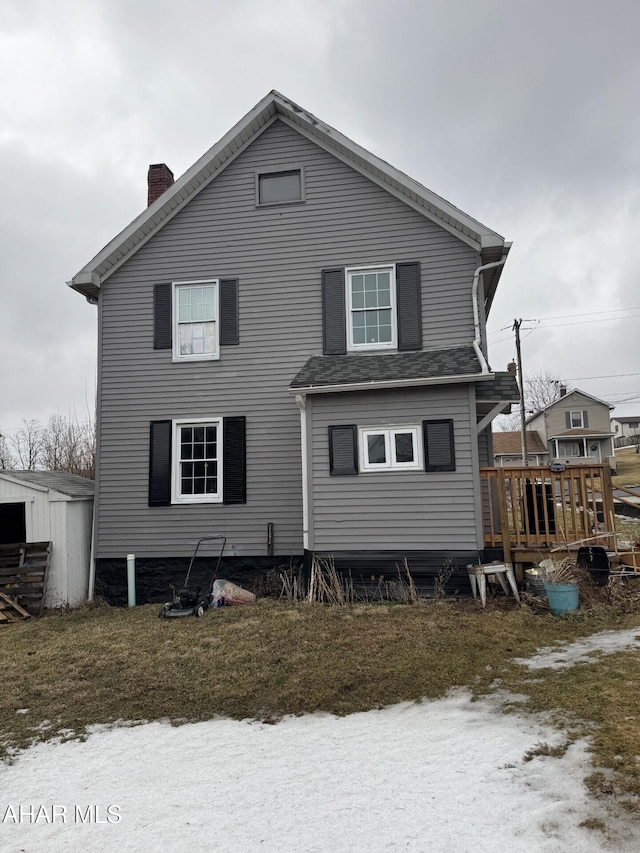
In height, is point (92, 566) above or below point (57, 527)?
below

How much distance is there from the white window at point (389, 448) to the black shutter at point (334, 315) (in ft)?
6.99

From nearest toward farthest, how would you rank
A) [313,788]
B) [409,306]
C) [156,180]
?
1. [313,788]
2. [409,306]
3. [156,180]

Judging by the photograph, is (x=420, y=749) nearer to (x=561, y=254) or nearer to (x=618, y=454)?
(x=561, y=254)

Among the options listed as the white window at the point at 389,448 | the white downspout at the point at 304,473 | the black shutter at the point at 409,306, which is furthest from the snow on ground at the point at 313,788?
the black shutter at the point at 409,306

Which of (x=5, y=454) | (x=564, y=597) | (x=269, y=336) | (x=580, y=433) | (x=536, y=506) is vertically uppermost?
(x=580, y=433)

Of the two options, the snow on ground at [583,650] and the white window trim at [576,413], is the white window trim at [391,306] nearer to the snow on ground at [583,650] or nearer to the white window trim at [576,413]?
the snow on ground at [583,650]

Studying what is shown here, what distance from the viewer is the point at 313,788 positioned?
3.58 meters

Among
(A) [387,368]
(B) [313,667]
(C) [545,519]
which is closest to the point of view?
(B) [313,667]

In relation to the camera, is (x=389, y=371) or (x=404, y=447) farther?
(x=389, y=371)

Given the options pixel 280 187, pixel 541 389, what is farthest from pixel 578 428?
pixel 280 187

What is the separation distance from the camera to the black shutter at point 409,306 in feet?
33.7

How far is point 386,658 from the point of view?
5988mm

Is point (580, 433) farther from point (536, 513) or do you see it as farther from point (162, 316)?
point (162, 316)

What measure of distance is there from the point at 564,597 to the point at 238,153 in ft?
34.0
